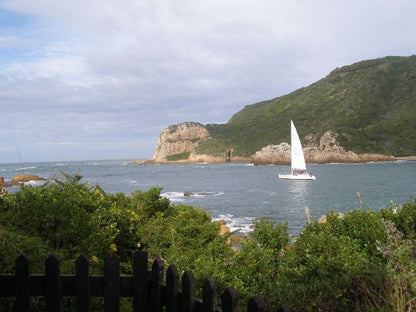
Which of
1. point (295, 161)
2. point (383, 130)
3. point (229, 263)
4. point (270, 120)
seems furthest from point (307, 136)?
point (229, 263)

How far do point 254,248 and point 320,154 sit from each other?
4752 inches

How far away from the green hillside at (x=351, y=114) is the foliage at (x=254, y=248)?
117 m

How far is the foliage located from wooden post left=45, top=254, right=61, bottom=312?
48.9 inches

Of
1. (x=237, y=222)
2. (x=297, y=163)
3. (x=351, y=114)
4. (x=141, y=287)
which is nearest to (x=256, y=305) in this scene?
(x=141, y=287)

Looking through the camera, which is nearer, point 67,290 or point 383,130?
point 67,290

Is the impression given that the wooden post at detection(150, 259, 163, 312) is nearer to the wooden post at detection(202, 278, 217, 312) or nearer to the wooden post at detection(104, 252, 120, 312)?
the wooden post at detection(104, 252, 120, 312)

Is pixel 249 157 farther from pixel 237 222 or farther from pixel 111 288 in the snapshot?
pixel 111 288

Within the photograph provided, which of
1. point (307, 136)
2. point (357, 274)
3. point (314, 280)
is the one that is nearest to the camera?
point (357, 274)

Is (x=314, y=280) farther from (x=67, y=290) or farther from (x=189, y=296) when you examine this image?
(x=67, y=290)

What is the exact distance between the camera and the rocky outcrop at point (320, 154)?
114m

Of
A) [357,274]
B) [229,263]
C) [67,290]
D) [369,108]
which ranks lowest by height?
[229,263]

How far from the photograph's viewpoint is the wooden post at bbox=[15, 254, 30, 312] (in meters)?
2.78

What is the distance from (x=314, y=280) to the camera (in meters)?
4.89

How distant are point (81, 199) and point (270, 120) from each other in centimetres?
16053
